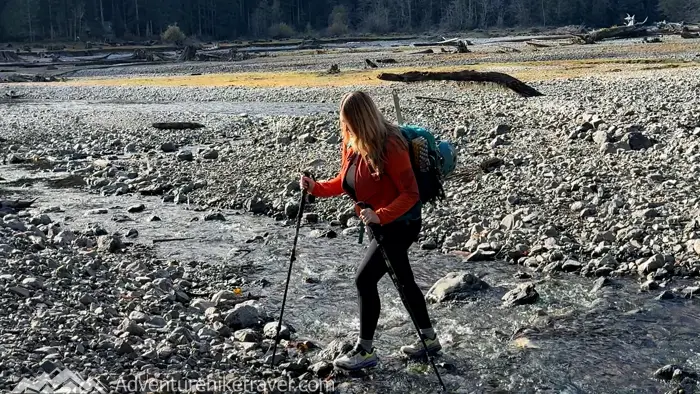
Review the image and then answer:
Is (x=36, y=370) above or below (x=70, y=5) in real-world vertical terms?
below

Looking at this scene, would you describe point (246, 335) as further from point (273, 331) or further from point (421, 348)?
point (421, 348)

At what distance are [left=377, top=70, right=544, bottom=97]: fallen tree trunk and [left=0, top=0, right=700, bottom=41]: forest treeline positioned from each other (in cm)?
8708

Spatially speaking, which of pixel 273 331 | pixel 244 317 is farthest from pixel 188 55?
pixel 273 331

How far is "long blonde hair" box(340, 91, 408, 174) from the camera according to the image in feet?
20.3

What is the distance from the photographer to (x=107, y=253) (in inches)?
437

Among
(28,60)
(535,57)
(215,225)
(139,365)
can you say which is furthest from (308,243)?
(28,60)

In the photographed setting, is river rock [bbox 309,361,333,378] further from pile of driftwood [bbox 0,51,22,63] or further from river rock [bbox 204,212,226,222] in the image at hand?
pile of driftwood [bbox 0,51,22,63]

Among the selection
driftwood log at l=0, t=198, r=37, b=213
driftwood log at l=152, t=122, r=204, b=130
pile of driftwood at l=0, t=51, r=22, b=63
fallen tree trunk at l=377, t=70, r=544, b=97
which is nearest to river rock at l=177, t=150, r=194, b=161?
driftwood log at l=0, t=198, r=37, b=213

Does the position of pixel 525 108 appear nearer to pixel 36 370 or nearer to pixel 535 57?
pixel 36 370

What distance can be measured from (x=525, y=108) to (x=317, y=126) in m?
5.05

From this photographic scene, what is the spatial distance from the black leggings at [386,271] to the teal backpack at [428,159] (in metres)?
0.30

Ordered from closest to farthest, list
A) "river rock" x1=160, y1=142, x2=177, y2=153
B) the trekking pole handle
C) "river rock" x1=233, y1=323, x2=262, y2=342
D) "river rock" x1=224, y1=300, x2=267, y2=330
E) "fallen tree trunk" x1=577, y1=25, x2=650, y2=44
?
1. the trekking pole handle
2. "river rock" x1=233, y1=323, x2=262, y2=342
3. "river rock" x1=224, y1=300, x2=267, y2=330
4. "river rock" x1=160, y1=142, x2=177, y2=153
5. "fallen tree trunk" x1=577, y1=25, x2=650, y2=44

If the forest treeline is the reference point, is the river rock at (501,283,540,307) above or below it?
below

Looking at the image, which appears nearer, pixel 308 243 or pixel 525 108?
pixel 308 243
